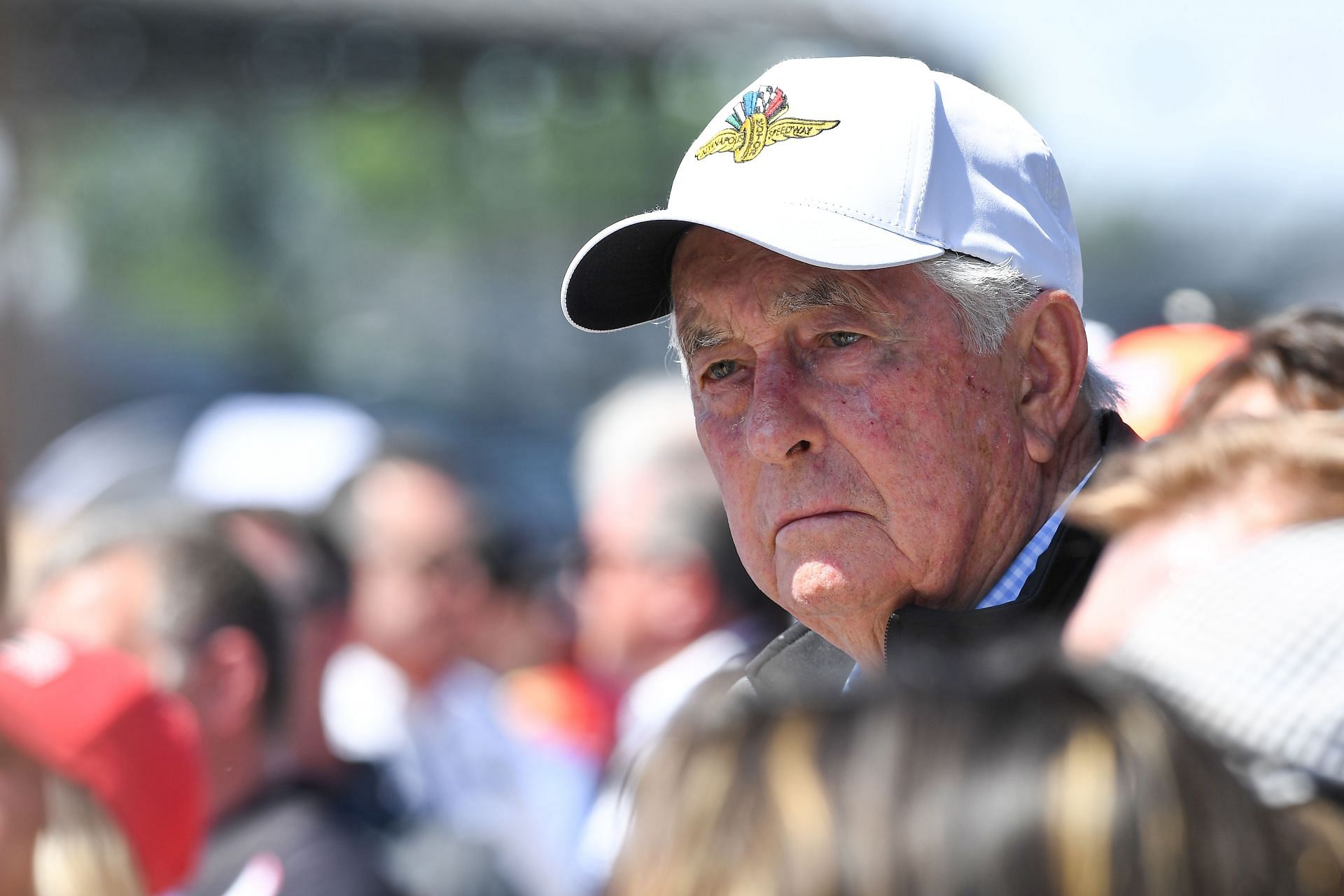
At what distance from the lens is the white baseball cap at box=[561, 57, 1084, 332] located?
184 centimetres

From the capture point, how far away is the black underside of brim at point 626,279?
2.06m

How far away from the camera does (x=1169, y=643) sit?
1153mm

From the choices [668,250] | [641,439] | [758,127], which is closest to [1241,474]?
[758,127]

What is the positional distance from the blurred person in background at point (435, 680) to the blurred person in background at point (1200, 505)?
11.4 ft

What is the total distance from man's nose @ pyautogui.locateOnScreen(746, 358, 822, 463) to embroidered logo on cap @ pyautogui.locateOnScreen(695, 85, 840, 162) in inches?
11.2

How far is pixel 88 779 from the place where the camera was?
8.68 ft

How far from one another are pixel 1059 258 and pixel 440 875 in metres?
2.51

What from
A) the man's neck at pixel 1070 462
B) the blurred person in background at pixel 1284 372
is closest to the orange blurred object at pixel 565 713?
the blurred person in background at pixel 1284 372

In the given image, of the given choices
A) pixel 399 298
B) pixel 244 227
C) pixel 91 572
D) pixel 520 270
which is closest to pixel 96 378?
pixel 244 227

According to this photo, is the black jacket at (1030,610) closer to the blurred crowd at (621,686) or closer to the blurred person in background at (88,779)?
the blurred crowd at (621,686)

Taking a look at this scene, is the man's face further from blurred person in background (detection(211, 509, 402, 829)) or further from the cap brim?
blurred person in background (detection(211, 509, 402, 829))

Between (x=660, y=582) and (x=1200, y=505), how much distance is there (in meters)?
3.43

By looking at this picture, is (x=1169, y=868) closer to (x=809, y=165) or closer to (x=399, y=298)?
(x=809, y=165)

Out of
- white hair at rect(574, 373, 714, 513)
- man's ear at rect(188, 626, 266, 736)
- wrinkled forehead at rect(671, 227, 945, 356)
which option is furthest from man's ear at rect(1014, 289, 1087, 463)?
white hair at rect(574, 373, 714, 513)
